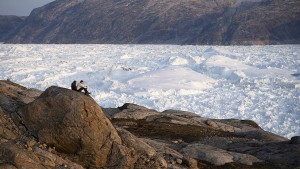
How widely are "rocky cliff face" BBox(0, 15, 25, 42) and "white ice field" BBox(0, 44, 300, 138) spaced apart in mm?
109819

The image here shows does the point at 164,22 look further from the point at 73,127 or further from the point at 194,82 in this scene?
the point at 73,127

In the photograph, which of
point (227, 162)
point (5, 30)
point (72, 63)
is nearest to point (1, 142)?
point (227, 162)

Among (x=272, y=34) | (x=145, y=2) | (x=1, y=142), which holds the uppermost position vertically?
(x=1, y=142)

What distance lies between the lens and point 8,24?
159 m

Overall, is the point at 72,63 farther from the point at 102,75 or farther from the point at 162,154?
the point at 162,154

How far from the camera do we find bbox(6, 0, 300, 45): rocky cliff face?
3585 inches

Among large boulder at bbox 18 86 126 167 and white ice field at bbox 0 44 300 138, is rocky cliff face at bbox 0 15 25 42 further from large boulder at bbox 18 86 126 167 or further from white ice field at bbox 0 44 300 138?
large boulder at bbox 18 86 126 167

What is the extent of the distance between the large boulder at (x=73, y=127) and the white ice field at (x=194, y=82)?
13.0 m

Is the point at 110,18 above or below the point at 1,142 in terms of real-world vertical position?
below

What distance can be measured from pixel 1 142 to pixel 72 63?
36.3m

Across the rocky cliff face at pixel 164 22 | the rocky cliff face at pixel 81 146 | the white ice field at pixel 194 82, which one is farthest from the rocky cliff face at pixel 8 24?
the rocky cliff face at pixel 81 146

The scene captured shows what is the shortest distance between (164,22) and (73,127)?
109 m

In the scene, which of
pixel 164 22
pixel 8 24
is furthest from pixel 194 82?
pixel 8 24

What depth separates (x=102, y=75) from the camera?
3494 cm
